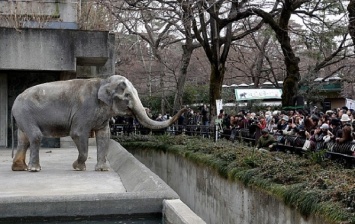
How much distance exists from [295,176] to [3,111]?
1282 cm

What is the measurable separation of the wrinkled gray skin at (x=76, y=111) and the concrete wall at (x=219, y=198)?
196 cm

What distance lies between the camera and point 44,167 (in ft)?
45.3

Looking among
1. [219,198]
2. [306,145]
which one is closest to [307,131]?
[306,145]

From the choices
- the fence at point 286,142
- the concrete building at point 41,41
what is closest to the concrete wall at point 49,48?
the concrete building at point 41,41

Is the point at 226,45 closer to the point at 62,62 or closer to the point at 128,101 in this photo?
the point at 62,62

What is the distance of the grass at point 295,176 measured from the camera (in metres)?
7.21

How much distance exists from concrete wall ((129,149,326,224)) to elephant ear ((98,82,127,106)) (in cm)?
263

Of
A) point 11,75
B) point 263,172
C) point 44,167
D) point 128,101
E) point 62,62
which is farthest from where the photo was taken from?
point 11,75

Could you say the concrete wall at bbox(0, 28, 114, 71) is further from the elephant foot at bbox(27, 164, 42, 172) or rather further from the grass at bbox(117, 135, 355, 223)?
the elephant foot at bbox(27, 164, 42, 172)

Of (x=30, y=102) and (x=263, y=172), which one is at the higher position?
(x=30, y=102)

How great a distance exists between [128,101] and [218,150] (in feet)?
9.57

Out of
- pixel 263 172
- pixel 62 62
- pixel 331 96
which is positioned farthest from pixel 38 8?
pixel 331 96

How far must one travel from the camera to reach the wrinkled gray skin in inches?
492

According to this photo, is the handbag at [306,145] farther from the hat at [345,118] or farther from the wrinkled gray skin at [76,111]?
the wrinkled gray skin at [76,111]
